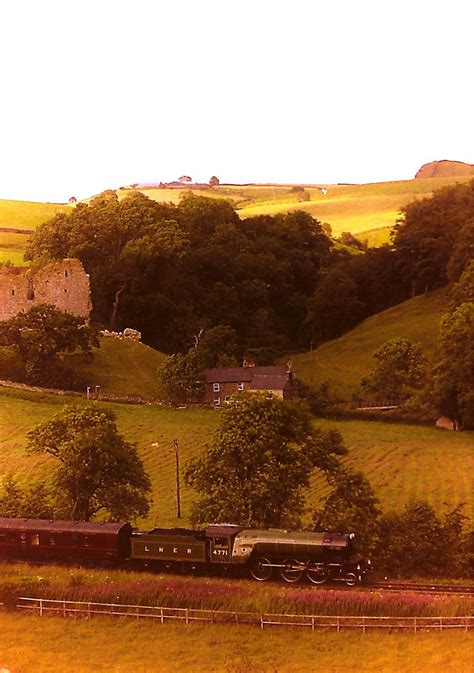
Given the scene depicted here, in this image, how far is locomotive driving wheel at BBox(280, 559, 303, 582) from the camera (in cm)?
2178

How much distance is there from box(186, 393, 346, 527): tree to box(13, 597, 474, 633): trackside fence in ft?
12.4

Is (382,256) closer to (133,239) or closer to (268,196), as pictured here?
(133,239)

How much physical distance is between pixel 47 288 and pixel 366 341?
2300 cm

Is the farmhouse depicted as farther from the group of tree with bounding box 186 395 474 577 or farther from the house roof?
the group of tree with bounding box 186 395 474 577

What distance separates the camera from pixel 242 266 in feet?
220

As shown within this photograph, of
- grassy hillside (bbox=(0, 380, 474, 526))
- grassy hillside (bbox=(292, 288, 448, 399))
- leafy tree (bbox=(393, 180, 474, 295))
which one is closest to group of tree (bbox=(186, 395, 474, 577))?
grassy hillside (bbox=(0, 380, 474, 526))

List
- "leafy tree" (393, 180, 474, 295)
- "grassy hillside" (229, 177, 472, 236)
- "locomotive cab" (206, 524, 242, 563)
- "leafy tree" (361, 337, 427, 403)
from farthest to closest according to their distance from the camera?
"grassy hillside" (229, 177, 472, 236)
"leafy tree" (393, 180, 474, 295)
"leafy tree" (361, 337, 427, 403)
"locomotive cab" (206, 524, 242, 563)

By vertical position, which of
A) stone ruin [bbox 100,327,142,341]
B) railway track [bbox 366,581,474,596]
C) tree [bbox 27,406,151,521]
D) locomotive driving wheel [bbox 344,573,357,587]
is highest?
stone ruin [bbox 100,327,142,341]

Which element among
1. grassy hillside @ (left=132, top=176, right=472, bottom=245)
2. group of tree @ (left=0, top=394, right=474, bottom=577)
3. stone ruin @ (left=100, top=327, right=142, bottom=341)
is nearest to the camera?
group of tree @ (left=0, top=394, right=474, bottom=577)

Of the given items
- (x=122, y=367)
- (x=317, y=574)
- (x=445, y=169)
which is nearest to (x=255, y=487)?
(x=317, y=574)

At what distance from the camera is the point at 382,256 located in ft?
236

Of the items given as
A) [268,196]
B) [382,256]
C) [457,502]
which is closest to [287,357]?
[382,256]

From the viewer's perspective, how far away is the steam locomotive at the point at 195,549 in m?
21.6

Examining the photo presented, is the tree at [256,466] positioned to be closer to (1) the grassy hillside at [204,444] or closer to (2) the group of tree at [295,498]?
(2) the group of tree at [295,498]
